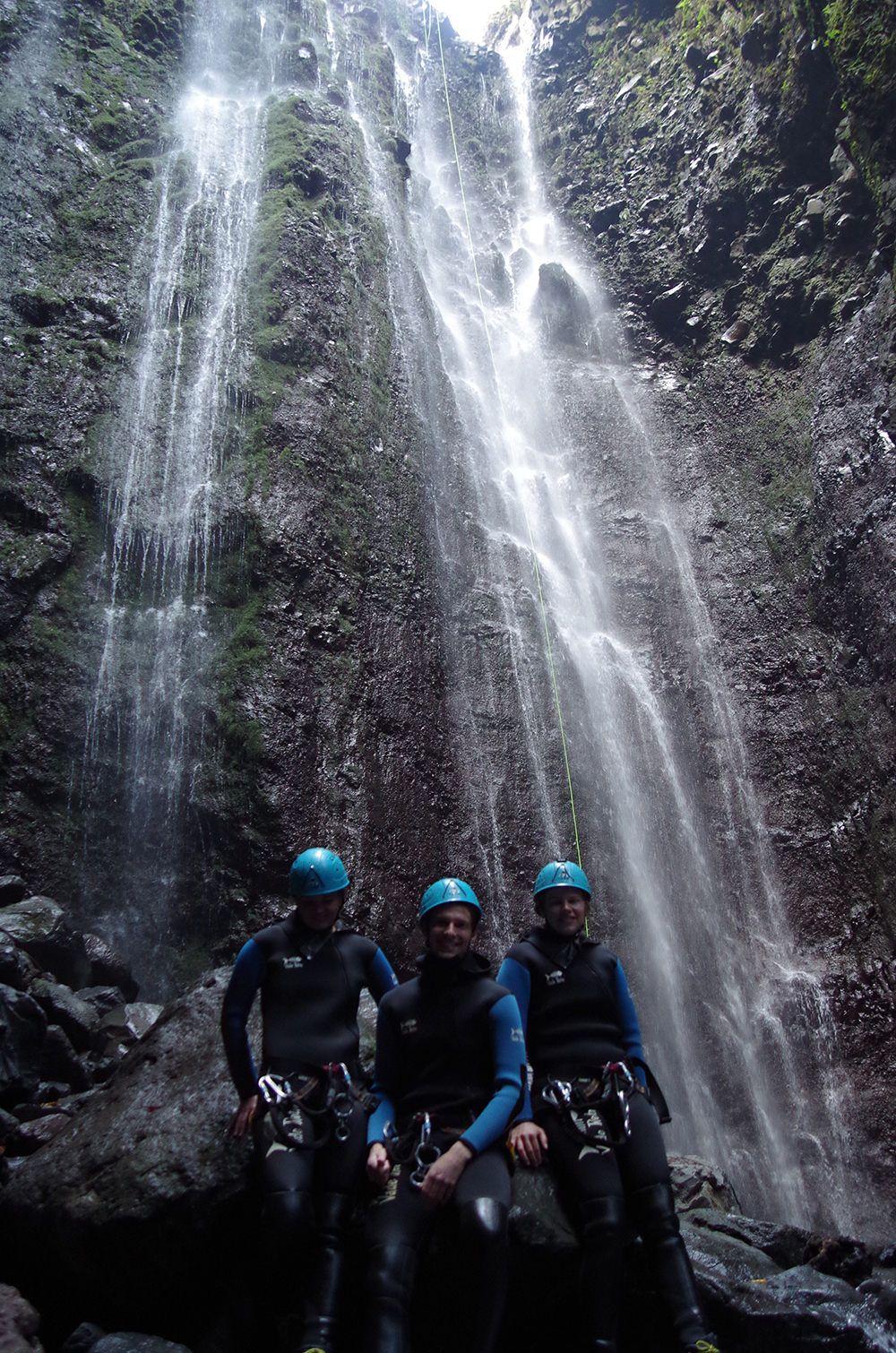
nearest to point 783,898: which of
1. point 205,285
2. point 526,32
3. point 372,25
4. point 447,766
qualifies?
point 447,766

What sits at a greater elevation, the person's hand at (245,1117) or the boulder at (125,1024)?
the boulder at (125,1024)

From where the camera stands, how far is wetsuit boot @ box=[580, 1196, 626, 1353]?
3244 mm

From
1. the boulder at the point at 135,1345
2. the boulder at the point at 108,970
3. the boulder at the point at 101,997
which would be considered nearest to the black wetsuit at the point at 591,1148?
the boulder at the point at 135,1345

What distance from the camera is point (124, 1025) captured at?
7086 millimetres

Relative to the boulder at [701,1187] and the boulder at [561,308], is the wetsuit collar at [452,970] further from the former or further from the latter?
the boulder at [561,308]

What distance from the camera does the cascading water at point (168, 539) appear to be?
8.59 meters

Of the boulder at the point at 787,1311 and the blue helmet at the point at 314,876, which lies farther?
the blue helmet at the point at 314,876

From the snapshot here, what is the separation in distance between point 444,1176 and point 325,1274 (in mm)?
636

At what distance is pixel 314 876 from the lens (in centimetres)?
409

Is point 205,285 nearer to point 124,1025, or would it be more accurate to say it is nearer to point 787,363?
point 787,363

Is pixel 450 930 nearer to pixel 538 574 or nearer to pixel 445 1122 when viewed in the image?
pixel 445 1122

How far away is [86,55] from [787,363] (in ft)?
46.7

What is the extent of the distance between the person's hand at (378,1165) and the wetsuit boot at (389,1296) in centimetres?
25

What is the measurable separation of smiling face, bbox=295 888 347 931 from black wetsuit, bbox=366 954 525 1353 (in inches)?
20.4
